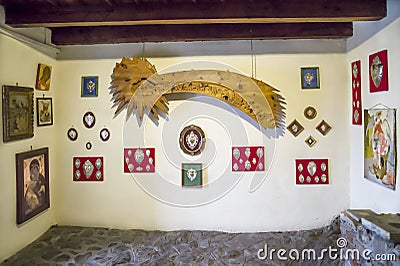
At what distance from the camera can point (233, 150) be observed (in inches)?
133

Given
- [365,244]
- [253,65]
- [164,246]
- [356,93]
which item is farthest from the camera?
[253,65]

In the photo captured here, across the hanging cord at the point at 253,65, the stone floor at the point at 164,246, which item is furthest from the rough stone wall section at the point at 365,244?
the hanging cord at the point at 253,65

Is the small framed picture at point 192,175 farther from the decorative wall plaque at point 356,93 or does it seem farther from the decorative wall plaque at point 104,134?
the decorative wall plaque at point 356,93

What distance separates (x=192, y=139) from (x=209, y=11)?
3.90 feet

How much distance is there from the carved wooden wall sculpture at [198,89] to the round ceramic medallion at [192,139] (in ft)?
0.93

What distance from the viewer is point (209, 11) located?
257cm

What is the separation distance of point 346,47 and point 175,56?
147 centimetres

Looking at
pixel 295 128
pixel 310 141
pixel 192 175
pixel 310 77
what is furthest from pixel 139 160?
pixel 310 77

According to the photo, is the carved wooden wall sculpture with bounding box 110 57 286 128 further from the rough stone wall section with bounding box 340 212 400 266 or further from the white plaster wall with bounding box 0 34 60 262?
the rough stone wall section with bounding box 340 212 400 266

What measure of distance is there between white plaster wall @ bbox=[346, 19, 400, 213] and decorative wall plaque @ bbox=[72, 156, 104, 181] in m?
2.17

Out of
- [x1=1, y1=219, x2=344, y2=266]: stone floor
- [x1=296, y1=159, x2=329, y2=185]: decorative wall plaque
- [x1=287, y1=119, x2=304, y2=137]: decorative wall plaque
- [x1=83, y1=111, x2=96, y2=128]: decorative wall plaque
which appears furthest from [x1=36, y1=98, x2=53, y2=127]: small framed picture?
[x1=296, y1=159, x2=329, y2=185]: decorative wall plaque

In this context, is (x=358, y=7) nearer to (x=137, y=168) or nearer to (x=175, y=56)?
(x=175, y=56)

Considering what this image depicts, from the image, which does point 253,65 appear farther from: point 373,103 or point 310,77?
point 373,103

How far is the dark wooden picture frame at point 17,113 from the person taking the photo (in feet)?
8.73
